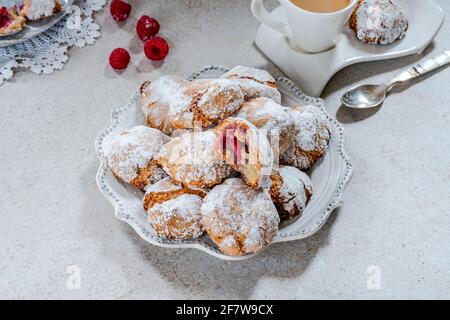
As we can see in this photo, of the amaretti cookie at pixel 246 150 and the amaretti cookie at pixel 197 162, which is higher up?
the amaretti cookie at pixel 246 150

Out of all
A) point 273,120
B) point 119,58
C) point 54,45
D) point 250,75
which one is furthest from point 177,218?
point 54,45

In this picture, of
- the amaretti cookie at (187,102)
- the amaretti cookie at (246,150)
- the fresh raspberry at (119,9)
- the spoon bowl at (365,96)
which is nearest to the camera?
the amaretti cookie at (246,150)

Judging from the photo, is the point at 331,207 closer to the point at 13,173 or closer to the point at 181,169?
the point at 181,169

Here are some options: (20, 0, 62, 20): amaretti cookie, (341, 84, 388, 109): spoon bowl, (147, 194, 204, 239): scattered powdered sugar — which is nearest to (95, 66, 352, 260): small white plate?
(147, 194, 204, 239): scattered powdered sugar

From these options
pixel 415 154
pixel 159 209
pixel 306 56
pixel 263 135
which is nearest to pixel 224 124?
pixel 263 135

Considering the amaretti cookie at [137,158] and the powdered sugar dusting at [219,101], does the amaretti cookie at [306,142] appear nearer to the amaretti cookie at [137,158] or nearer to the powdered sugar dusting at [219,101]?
the powdered sugar dusting at [219,101]

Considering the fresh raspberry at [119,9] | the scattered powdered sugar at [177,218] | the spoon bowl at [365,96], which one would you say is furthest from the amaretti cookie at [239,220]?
the fresh raspberry at [119,9]
